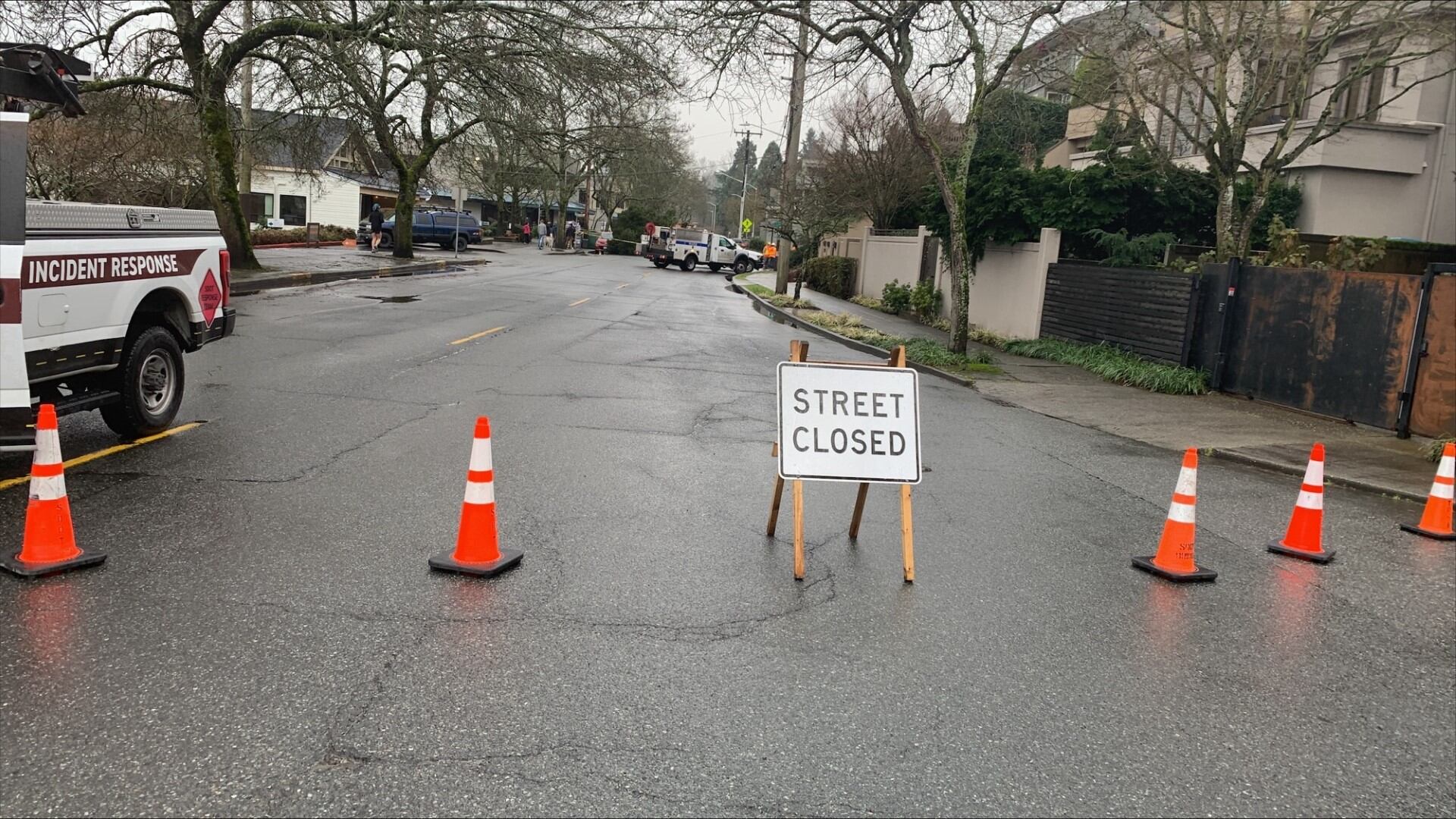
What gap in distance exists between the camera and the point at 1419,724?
4.57 m

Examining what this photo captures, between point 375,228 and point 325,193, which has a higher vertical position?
point 325,193

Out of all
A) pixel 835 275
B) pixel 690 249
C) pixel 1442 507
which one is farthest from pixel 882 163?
pixel 1442 507

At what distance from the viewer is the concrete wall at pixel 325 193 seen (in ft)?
185

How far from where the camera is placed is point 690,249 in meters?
52.6

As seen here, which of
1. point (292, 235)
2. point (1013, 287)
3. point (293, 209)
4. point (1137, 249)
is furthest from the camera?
point (293, 209)

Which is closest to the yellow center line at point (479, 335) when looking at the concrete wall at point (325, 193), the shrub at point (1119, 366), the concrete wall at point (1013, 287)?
the concrete wall at point (1013, 287)

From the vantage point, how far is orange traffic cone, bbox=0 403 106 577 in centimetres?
524

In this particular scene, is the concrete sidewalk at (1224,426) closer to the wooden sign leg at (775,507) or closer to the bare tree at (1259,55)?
the bare tree at (1259,55)

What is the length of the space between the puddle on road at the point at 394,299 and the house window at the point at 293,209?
38.7 meters

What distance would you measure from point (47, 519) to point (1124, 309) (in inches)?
629

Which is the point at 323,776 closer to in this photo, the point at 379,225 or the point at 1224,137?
the point at 1224,137

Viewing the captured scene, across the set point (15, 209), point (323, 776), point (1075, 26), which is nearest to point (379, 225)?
point (1075, 26)

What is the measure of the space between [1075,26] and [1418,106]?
33.7 feet

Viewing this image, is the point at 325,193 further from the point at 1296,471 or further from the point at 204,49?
the point at 1296,471
